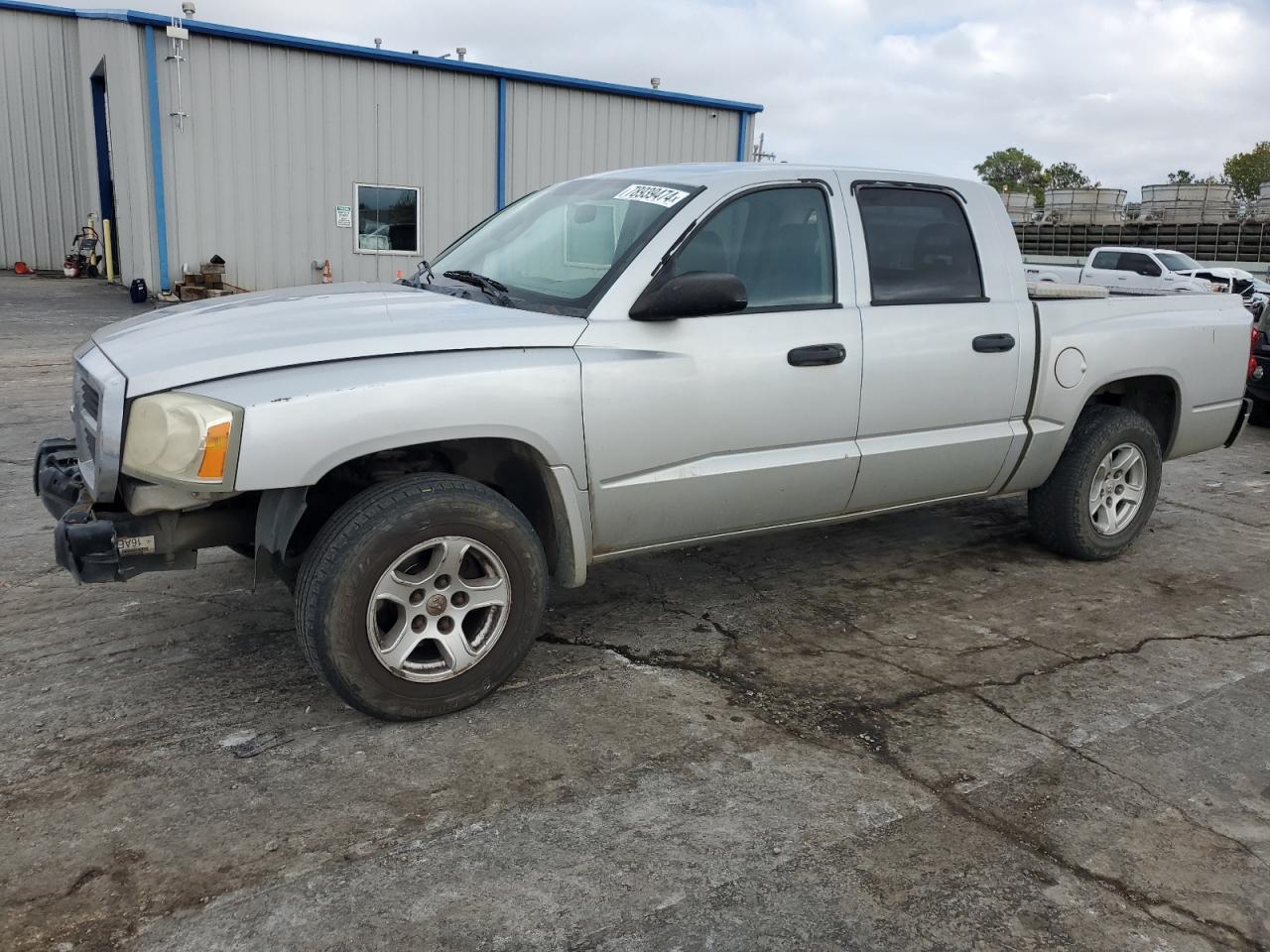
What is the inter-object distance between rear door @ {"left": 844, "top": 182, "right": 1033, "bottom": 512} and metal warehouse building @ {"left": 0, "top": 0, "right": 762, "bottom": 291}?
1532cm

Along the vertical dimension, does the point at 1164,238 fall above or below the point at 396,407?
above

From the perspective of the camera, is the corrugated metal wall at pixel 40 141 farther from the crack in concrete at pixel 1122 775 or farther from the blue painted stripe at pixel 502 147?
the crack in concrete at pixel 1122 775

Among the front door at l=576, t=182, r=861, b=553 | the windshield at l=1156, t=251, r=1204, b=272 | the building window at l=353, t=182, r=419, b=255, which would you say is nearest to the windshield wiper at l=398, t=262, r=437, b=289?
the front door at l=576, t=182, r=861, b=553

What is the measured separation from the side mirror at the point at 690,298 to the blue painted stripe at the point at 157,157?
609 inches

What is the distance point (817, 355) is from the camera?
4.07 metres

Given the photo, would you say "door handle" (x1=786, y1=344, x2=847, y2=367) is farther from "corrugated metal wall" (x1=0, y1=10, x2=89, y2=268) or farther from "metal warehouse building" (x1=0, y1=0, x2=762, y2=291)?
"corrugated metal wall" (x1=0, y1=10, x2=89, y2=268)

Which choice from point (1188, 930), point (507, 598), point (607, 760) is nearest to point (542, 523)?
point (507, 598)

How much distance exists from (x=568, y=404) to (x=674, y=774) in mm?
1253

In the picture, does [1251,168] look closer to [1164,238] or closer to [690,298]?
[1164,238]

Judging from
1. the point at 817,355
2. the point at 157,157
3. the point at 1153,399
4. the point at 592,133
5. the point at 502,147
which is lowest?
the point at 1153,399

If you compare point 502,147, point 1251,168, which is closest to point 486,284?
point 502,147

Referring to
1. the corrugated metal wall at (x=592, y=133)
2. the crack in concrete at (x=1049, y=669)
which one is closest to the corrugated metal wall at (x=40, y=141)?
the corrugated metal wall at (x=592, y=133)

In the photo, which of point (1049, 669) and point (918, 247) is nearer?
point (1049, 669)

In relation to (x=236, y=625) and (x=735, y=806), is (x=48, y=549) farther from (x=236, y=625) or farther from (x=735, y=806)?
(x=735, y=806)
